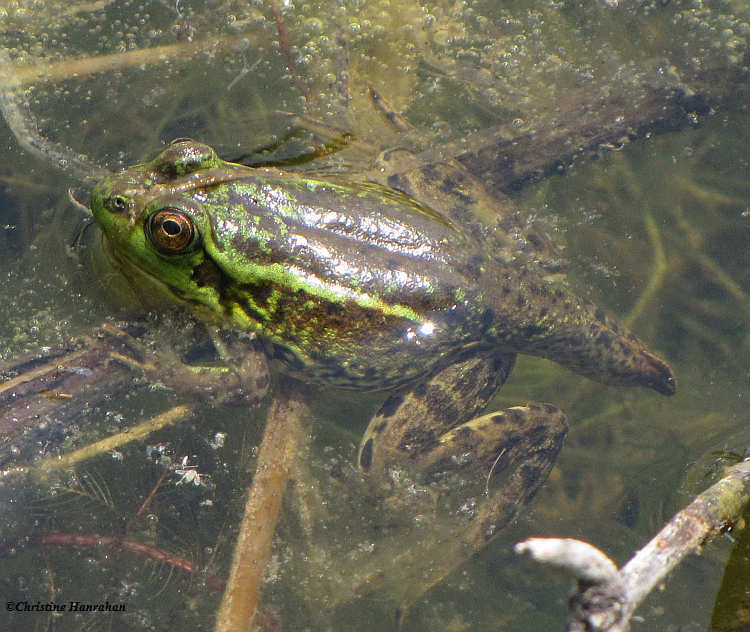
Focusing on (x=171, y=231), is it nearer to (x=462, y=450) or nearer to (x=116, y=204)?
(x=116, y=204)

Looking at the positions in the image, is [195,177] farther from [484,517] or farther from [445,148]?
[484,517]

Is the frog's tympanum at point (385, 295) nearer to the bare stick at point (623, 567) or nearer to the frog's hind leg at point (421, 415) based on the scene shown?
the frog's hind leg at point (421, 415)

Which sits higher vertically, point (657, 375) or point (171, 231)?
point (171, 231)

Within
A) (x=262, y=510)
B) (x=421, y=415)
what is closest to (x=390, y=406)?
(x=421, y=415)

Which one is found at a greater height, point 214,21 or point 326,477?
point 214,21

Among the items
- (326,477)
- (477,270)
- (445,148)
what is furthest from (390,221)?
(326,477)

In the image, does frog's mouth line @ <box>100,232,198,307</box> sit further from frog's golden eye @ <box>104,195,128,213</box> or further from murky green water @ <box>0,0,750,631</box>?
frog's golden eye @ <box>104,195,128,213</box>
